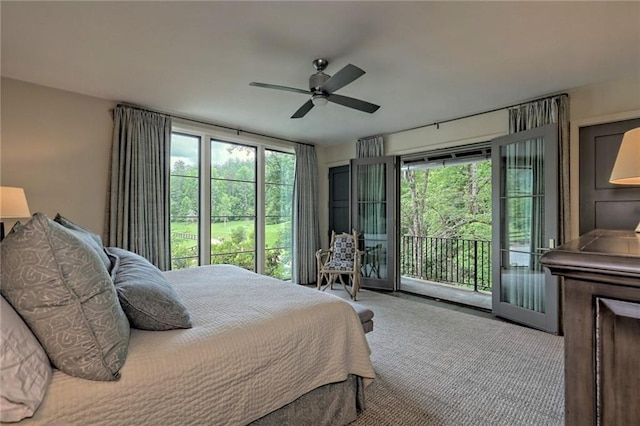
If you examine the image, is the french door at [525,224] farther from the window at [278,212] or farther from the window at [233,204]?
the window at [233,204]

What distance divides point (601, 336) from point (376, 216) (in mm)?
4435

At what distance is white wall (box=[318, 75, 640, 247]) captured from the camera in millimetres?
2920

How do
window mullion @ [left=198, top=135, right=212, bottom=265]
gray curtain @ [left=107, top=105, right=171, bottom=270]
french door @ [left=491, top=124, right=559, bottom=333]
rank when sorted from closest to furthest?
french door @ [left=491, top=124, right=559, bottom=333]
gray curtain @ [left=107, top=105, right=171, bottom=270]
window mullion @ [left=198, top=135, right=212, bottom=265]

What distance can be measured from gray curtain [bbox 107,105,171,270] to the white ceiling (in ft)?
0.93

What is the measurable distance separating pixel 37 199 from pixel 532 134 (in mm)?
5059

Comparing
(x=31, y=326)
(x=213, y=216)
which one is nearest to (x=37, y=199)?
(x=213, y=216)

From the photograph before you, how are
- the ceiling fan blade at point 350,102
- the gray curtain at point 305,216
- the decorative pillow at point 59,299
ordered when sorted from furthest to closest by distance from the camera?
1. the gray curtain at point 305,216
2. the ceiling fan blade at point 350,102
3. the decorative pillow at point 59,299

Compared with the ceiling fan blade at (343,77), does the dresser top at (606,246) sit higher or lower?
lower

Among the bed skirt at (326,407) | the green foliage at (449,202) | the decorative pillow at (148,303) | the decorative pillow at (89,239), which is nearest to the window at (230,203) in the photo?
the decorative pillow at (89,239)

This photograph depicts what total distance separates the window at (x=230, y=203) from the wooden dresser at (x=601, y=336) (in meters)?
4.11

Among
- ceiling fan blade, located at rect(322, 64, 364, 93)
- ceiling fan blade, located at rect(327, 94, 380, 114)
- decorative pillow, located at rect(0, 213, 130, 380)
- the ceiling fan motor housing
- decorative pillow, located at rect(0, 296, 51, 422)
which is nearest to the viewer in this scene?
decorative pillow, located at rect(0, 296, 51, 422)

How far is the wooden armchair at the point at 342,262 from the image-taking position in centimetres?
457

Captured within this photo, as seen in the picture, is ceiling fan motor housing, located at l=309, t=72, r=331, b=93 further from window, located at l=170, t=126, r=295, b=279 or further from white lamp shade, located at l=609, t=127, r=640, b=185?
window, located at l=170, t=126, r=295, b=279

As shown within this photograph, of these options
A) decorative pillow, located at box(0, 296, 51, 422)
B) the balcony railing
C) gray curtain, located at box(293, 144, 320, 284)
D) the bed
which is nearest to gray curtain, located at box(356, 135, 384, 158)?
gray curtain, located at box(293, 144, 320, 284)
